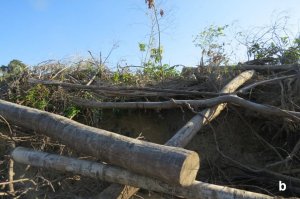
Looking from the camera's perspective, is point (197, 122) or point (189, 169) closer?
point (189, 169)

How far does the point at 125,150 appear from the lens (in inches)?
152

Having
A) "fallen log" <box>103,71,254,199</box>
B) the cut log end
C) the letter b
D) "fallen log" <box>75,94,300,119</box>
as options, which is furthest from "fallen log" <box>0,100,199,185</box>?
the letter b

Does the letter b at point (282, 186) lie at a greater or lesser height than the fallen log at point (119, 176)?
lesser

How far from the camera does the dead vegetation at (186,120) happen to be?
5.13m

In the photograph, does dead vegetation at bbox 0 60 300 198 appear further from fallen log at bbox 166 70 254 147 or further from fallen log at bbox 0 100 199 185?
fallen log at bbox 0 100 199 185

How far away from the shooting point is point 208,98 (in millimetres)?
5695

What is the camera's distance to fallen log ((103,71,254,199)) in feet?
15.3

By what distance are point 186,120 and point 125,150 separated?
2.33m

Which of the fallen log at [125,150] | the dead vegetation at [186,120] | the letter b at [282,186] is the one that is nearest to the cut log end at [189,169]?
the fallen log at [125,150]

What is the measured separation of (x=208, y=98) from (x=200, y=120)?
0.73 m

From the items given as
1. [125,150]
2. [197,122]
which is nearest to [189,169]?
[125,150]

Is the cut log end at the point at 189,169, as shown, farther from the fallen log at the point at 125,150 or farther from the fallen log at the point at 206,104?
the fallen log at the point at 206,104

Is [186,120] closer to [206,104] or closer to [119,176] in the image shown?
[206,104]

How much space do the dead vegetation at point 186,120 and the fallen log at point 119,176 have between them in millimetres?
297
